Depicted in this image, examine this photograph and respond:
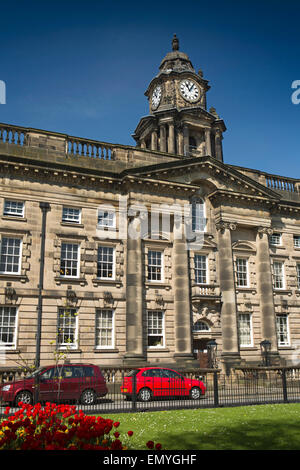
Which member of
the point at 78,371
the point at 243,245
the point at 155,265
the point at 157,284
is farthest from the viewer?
the point at 243,245

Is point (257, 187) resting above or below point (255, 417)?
above

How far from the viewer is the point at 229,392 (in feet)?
69.1

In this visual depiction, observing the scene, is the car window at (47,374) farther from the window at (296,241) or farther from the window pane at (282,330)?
the window at (296,241)

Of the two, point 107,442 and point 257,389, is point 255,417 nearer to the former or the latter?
point 257,389

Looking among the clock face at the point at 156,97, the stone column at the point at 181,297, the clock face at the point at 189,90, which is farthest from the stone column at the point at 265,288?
the clock face at the point at 156,97

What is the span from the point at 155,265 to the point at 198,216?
5.76 m

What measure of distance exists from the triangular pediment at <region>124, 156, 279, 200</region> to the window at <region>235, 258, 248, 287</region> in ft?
17.7

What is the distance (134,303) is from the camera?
27.5m

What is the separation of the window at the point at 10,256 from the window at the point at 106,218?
5.61 m

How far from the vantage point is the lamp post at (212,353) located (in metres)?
29.6

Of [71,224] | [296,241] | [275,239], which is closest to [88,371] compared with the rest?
[71,224]

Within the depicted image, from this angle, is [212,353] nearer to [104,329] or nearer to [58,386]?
[104,329]

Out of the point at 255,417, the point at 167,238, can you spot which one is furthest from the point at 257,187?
the point at 255,417

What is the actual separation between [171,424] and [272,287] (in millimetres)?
22305
